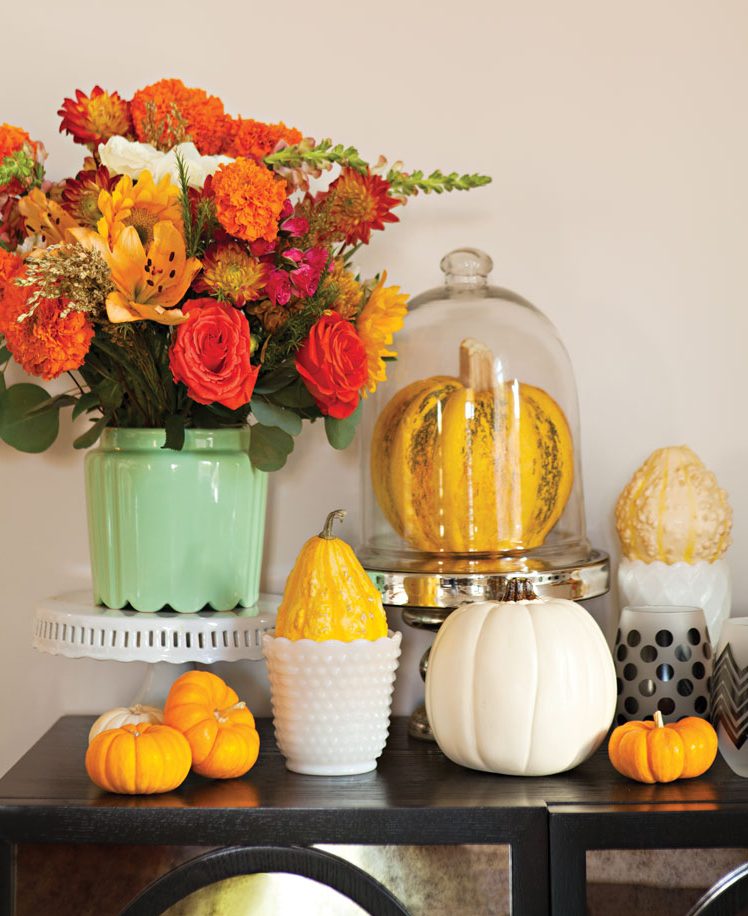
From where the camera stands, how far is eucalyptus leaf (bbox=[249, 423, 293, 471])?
1.03 m

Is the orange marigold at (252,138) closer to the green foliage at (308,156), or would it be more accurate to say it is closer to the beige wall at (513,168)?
the green foliage at (308,156)

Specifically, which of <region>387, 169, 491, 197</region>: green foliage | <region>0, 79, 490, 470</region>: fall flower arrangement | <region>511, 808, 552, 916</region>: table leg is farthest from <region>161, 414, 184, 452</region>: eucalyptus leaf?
<region>511, 808, 552, 916</region>: table leg

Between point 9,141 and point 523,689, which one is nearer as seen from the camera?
point 523,689

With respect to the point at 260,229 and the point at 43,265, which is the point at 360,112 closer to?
the point at 260,229

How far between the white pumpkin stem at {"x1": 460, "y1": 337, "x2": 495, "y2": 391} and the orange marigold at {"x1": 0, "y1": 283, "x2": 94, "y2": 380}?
37cm

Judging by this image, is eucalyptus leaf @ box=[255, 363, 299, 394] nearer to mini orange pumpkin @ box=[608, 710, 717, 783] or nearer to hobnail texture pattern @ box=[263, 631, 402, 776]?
hobnail texture pattern @ box=[263, 631, 402, 776]

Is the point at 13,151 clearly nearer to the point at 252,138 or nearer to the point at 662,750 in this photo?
the point at 252,138

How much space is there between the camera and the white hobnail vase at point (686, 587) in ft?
3.56

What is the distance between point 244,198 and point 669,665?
0.58m

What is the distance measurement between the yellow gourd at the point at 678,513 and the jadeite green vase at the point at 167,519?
412 mm

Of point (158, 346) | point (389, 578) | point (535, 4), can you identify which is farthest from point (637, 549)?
point (535, 4)

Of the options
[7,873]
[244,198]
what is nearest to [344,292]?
[244,198]

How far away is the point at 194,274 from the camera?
930 mm

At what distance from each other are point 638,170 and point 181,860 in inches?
35.1
